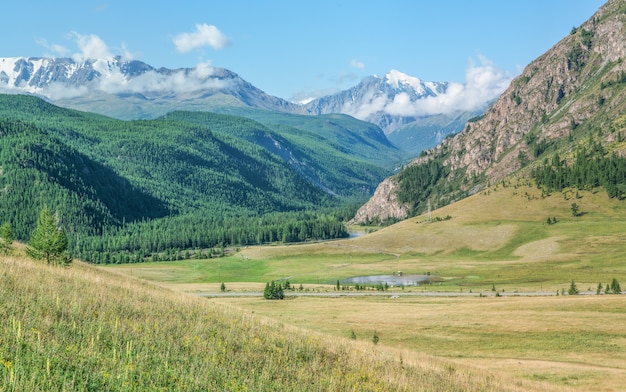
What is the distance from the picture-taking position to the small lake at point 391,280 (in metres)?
154

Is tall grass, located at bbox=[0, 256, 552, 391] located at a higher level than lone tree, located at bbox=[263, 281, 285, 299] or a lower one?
higher

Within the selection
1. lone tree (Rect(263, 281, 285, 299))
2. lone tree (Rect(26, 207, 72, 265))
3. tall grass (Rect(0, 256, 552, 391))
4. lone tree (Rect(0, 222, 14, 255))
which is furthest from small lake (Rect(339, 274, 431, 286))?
tall grass (Rect(0, 256, 552, 391))

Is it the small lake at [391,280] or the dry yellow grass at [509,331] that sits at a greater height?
the small lake at [391,280]

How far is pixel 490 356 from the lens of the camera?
53.7 m

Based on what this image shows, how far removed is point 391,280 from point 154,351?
148m

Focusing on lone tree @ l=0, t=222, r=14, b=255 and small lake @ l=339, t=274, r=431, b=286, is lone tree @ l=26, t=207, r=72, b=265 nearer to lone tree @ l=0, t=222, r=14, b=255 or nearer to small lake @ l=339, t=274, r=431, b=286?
lone tree @ l=0, t=222, r=14, b=255

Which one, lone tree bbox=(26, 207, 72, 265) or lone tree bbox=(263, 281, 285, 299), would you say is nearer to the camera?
lone tree bbox=(26, 207, 72, 265)

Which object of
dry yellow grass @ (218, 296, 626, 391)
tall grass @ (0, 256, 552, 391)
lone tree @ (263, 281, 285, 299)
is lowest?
dry yellow grass @ (218, 296, 626, 391)

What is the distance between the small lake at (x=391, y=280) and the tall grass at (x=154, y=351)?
417 feet

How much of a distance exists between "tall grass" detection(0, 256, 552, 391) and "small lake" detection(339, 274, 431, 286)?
5005 inches

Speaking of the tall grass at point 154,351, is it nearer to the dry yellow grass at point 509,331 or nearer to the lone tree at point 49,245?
the dry yellow grass at point 509,331

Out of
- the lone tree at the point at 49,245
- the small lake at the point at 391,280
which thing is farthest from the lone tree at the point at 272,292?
the lone tree at the point at 49,245

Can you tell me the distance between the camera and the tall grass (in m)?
14.6

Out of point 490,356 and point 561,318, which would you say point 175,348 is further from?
point 561,318
